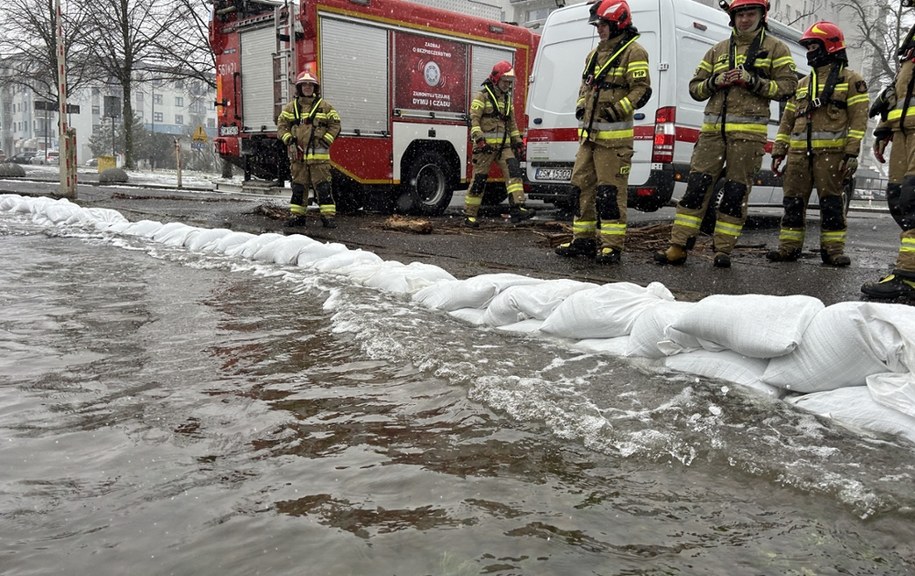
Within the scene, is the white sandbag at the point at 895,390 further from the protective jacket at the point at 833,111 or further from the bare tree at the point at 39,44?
the bare tree at the point at 39,44

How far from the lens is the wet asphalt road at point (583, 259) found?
4426mm

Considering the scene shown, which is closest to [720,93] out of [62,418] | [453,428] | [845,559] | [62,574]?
[453,428]

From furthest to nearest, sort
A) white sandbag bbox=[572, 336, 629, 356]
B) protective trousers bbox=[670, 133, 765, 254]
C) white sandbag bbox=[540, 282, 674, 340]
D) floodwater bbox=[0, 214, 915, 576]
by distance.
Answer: protective trousers bbox=[670, 133, 765, 254]
white sandbag bbox=[540, 282, 674, 340]
white sandbag bbox=[572, 336, 629, 356]
floodwater bbox=[0, 214, 915, 576]

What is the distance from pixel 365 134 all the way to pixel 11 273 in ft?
16.7

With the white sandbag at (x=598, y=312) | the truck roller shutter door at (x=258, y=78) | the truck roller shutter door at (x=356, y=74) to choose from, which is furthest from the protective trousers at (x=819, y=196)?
the truck roller shutter door at (x=258, y=78)

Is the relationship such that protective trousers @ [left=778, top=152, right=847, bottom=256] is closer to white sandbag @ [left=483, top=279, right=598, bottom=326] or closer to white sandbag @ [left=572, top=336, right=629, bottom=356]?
white sandbag @ [left=483, top=279, right=598, bottom=326]

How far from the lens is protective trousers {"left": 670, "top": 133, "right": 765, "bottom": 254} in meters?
4.88

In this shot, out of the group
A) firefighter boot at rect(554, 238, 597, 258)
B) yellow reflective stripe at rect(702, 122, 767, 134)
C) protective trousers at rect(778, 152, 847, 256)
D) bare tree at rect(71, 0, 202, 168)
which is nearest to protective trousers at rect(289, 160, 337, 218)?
firefighter boot at rect(554, 238, 597, 258)

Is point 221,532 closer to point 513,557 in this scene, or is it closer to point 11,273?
point 513,557

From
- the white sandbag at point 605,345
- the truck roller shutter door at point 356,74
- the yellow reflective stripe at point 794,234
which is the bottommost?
the white sandbag at point 605,345

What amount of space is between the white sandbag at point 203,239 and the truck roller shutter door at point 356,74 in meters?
3.06

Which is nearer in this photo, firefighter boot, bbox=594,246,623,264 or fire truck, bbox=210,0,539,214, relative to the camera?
firefighter boot, bbox=594,246,623,264

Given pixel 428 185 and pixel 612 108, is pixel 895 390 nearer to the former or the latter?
pixel 612 108

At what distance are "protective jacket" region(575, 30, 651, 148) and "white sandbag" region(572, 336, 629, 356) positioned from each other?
2462mm
